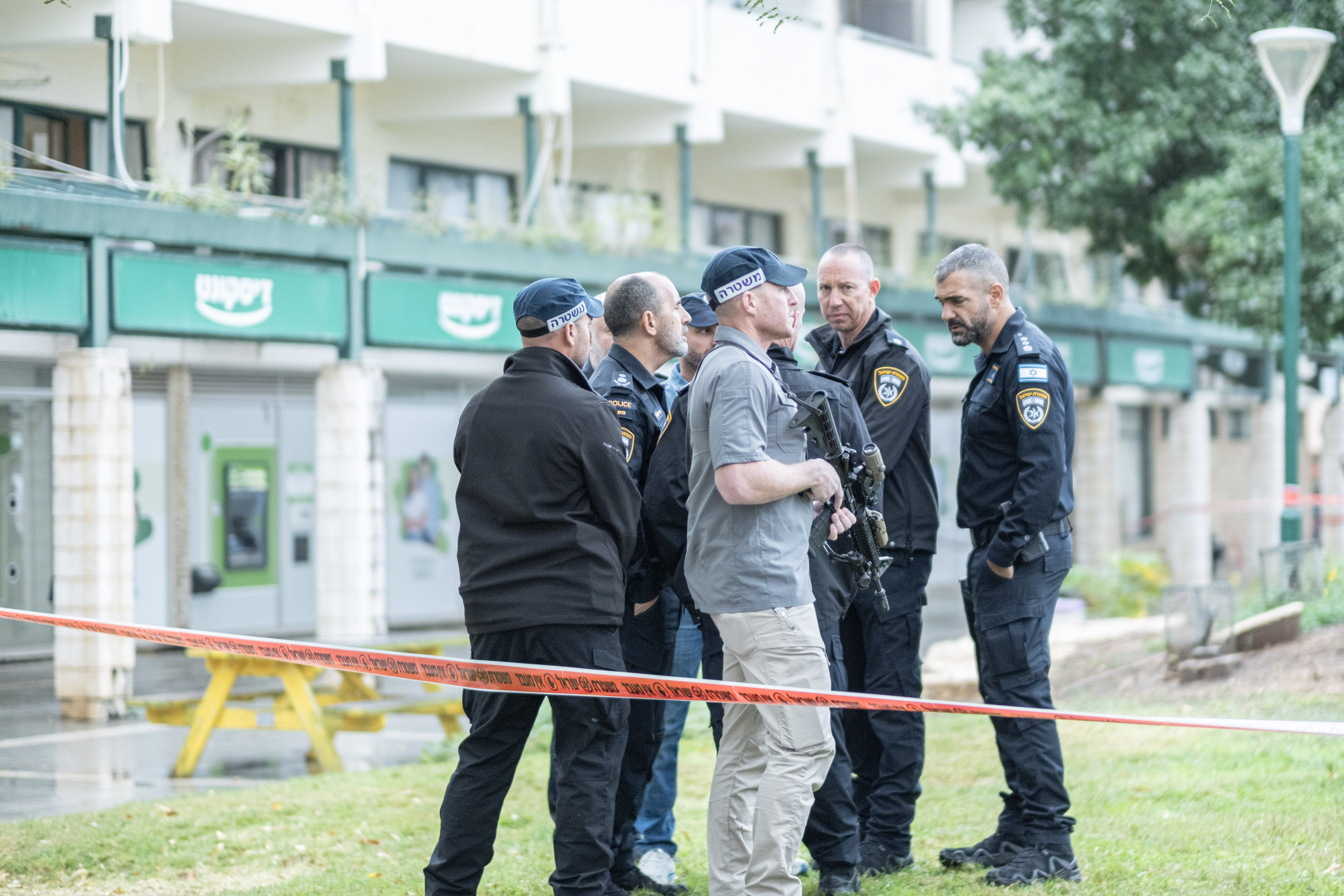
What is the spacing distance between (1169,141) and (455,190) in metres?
8.55

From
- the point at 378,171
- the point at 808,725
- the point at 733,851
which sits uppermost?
the point at 378,171

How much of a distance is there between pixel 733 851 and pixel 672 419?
4.91ft

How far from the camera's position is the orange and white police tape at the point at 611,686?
14.7ft

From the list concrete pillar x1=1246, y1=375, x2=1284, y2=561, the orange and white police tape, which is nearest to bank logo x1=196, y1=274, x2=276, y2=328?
the orange and white police tape

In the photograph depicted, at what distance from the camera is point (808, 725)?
456 cm

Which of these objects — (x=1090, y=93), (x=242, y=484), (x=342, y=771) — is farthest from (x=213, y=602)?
(x=1090, y=93)

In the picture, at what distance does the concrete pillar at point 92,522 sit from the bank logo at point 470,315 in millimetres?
3734

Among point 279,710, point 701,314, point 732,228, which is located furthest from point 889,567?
point 732,228

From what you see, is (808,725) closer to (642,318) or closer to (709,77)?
(642,318)

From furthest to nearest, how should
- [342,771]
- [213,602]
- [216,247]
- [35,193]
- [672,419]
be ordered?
[213,602] < [216,247] < [35,193] < [342,771] < [672,419]

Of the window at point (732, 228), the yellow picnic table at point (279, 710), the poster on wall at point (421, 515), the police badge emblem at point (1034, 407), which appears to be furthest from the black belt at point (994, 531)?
the window at point (732, 228)

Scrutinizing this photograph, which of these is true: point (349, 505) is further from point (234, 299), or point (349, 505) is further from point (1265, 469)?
point (1265, 469)

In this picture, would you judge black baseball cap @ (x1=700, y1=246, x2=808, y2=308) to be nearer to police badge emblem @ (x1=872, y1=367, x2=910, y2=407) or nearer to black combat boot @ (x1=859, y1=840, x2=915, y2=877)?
police badge emblem @ (x1=872, y1=367, x2=910, y2=407)

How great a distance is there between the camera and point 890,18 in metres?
24.5
